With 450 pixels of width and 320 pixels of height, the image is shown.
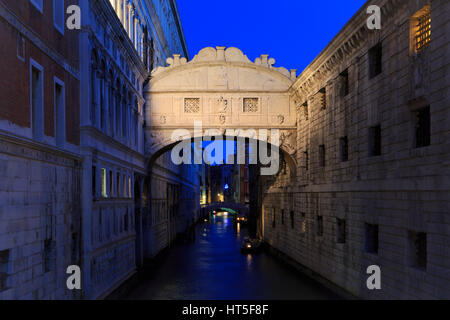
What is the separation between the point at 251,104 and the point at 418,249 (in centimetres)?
1449

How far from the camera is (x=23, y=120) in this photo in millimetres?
10102

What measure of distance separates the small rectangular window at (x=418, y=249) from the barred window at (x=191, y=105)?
14.9 metres

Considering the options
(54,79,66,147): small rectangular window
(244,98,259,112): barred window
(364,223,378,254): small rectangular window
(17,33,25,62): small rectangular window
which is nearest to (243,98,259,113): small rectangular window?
(244,98,259,112): barred window

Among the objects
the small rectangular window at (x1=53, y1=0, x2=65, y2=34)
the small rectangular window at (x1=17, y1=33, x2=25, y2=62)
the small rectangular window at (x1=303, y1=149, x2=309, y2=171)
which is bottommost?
the small rectangular window at (x1=303, y1=149, x2=309, y2=171)

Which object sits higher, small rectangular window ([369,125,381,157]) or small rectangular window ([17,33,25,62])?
small rectangular window ([17,33,25,62])

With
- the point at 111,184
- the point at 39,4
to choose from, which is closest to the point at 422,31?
the point at 39,4

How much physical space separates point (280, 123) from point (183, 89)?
544 centimetres

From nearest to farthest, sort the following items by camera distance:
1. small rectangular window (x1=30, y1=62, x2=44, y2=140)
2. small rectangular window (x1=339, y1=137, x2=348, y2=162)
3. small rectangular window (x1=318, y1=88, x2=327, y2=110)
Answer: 1. small rectangular window (x1=30, y1=62, x2=44, y2=140)
2. small rectangular window (x1=339, y1=137, x2=348, y2=162)
3. small rectangular window (x1=318, y1=88, x2=327, y2=110)

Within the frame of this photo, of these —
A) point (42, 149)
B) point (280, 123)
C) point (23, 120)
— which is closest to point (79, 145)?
point (42, 149)

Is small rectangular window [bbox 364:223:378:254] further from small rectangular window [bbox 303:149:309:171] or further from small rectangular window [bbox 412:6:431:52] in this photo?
small rectangular window [bbox 303:149:309:171]

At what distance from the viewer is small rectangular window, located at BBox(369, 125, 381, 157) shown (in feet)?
50.3

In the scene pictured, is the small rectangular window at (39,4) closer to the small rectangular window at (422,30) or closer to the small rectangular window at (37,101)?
the small rectangular window at (37,101)

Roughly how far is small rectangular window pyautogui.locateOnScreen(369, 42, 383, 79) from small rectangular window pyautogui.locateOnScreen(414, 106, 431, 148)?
3138 mm
